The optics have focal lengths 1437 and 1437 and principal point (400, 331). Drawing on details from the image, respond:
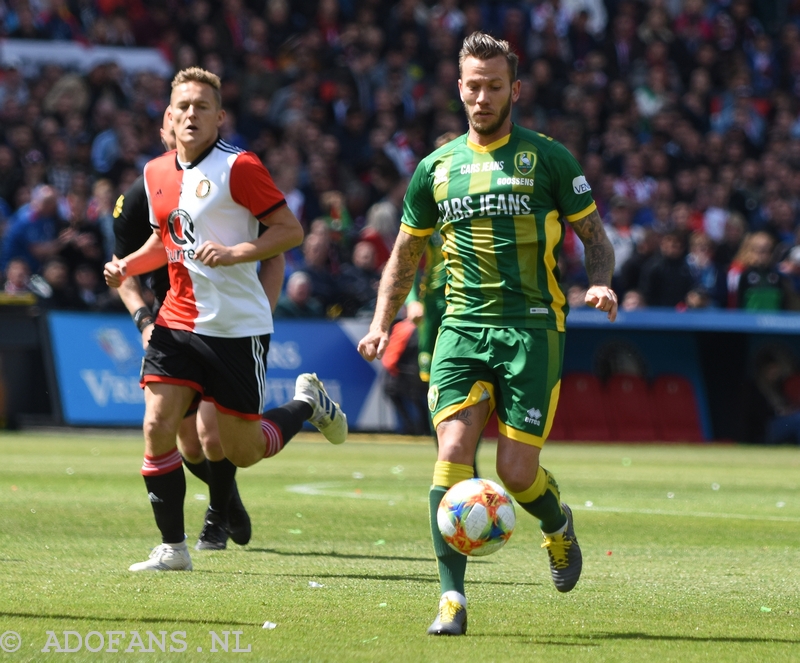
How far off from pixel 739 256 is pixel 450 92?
20.2 ft

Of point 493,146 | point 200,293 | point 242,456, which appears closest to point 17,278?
point 242,456

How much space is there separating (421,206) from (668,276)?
15.5 metres

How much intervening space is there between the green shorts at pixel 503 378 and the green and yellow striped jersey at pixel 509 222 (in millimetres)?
83

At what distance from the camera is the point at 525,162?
20.2 feet

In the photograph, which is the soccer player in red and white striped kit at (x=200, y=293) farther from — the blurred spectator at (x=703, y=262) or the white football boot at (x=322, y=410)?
the blurred spectator at (x=703, y=262)

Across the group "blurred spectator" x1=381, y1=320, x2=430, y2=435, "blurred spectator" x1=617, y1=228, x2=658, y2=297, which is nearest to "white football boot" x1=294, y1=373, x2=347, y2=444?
"blurred spectator" x1=381, y1=320, x2=430, y2=435

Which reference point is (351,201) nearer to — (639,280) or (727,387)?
(639,280)

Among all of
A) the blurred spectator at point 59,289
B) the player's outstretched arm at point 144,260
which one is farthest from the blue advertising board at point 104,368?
the player's outstretched arm at point 144,260

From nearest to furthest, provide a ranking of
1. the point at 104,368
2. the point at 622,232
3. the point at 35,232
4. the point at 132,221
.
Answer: the point at 132,221 → the point at 35,232 → the point at 104,368 → the point at 622,232

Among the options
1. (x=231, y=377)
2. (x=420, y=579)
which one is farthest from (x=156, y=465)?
(x=420, y=579)

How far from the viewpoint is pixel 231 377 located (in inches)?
292

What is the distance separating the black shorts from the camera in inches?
289

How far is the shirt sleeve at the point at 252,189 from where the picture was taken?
7.37 metres

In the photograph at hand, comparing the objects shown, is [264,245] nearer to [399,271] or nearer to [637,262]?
[399,271]
